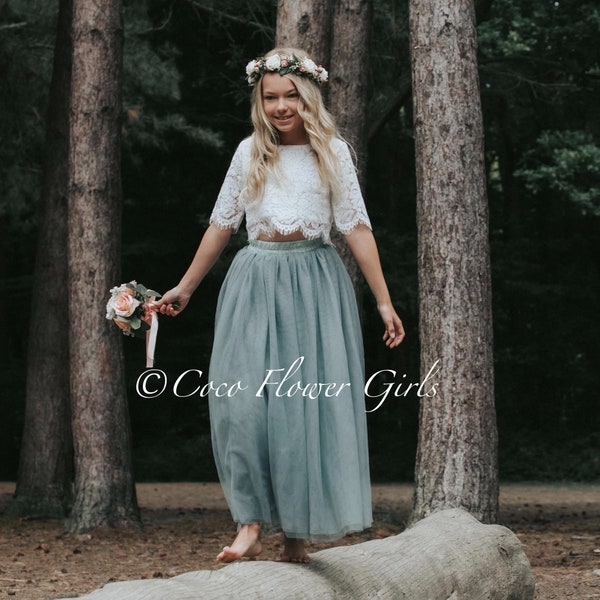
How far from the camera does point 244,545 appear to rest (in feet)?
16.2

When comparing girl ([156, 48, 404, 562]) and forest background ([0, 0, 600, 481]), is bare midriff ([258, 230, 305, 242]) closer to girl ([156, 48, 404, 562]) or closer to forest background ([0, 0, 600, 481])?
girl ([156, 48, 404, 562])

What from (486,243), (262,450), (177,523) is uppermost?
(486,243)

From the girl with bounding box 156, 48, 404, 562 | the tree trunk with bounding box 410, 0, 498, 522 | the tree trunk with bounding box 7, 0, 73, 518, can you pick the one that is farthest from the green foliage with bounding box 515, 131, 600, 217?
the girl with bounding box 156, 48, 404, 562

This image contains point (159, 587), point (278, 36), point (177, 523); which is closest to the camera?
point (159, 587)

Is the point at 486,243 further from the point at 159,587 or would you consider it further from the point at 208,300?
the point at 208,300

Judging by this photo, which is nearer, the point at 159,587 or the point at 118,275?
the point at 159,587

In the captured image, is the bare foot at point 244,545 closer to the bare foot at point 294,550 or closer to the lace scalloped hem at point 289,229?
the bare foot at point 294,550

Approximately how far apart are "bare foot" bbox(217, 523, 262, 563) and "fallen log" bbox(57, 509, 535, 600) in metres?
0.07

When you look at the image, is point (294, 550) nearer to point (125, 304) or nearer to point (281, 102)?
point (125, 304)

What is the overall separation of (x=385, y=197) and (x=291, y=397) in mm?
19749

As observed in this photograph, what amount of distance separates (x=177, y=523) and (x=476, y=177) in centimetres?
530

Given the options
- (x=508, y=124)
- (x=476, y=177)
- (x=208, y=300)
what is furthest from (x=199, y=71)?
(x=476, y=177)

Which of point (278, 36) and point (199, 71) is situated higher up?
point (199, 71)

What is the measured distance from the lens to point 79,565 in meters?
8.72
